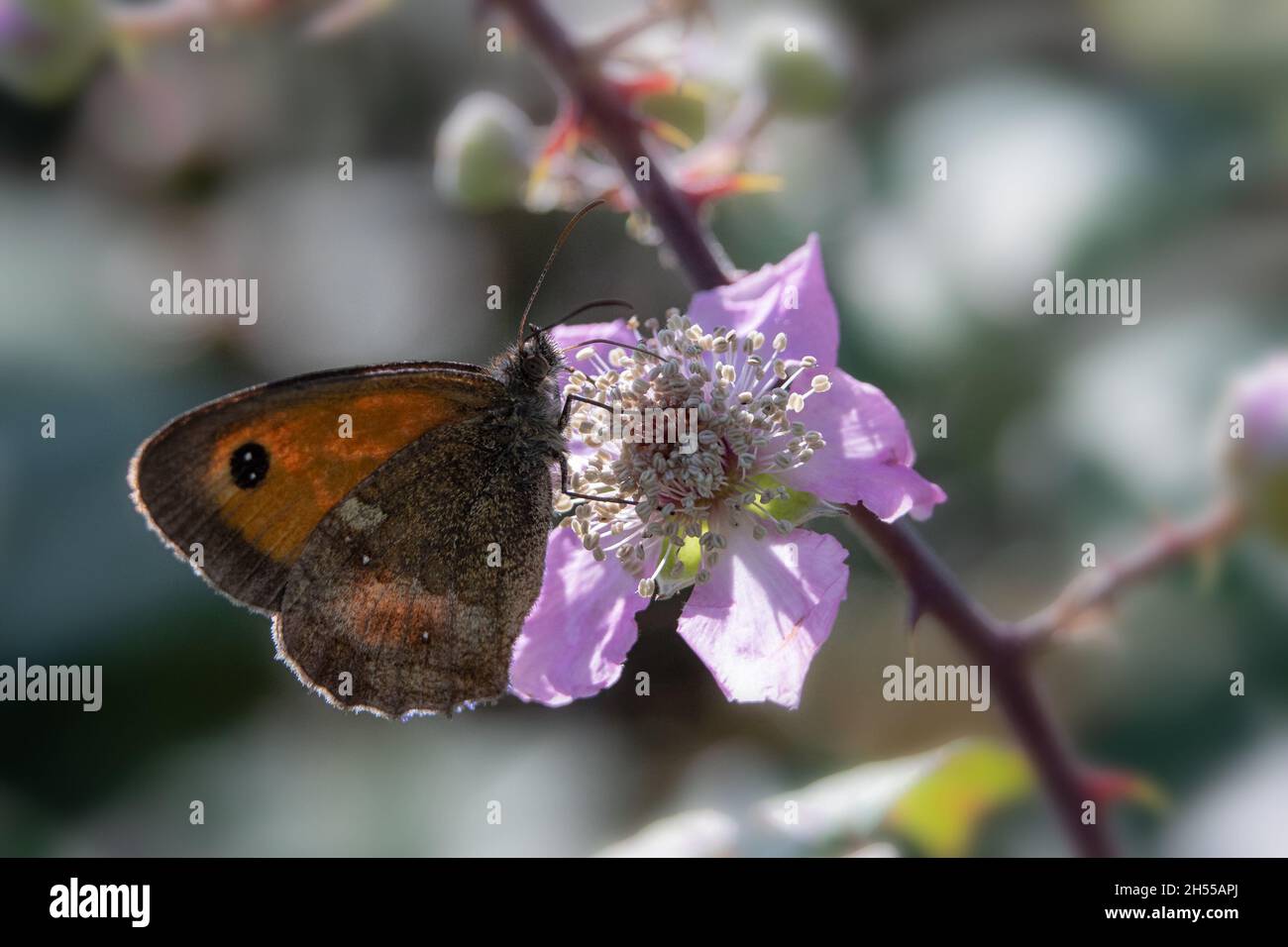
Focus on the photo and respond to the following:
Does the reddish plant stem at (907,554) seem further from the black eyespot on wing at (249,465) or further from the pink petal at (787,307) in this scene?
the black eyespot on wing at (249,465)

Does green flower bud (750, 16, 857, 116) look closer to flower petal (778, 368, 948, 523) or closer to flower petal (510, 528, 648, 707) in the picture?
flower petal (778, 368, 948, 523)

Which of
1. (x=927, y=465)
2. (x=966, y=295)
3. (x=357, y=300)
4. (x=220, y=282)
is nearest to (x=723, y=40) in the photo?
(x=966, y=295)

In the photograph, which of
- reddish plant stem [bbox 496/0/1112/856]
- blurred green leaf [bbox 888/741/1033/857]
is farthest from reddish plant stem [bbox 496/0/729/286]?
blurred green leaf [bbox 888/741/1033/857]

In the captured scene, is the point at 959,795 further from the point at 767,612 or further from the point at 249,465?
the point at 249,465

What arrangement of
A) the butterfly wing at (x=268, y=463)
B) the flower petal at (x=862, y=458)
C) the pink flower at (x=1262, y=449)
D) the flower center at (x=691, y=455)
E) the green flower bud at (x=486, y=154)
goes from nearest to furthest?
the flower petal at (x=862, y=458) < the butterfly wing at (x=268, y=463) < the flower center at (x=691, y=455) < the pink flower at (x=1262, y=449) < the green flower bud at (x=486, y=154)

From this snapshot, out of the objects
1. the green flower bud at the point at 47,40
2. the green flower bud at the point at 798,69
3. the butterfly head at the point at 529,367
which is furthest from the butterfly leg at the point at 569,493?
the green flower bud at the point at 47,40

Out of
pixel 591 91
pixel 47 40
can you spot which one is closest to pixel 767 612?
pixel 591 91

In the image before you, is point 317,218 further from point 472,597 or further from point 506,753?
point 472,597
